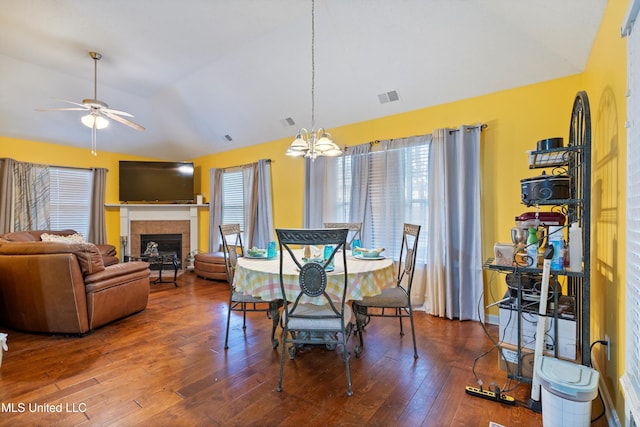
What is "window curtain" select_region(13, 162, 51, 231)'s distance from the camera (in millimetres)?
4938

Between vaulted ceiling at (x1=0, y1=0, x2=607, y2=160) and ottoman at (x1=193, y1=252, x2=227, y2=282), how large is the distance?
7.75 feet

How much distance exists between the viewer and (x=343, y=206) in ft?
14.0

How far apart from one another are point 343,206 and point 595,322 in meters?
2.85

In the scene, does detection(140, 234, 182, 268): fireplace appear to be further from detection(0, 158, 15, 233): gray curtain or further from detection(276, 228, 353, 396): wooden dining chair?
detection(276, 228, 353, 396): wooden dining chair

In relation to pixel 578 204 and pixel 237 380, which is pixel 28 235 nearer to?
pixel 237 380

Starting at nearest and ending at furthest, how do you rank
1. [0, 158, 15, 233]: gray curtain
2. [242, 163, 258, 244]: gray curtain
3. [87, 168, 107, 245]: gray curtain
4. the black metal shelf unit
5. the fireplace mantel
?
1. the black metal shelf unit
2. [0, 158, 15, 233]: gray curtain
3. [242, 163, 258, 244]: gray curtain
4. [87, 168, 107, 245]: gray curtain
5. the fireplace mantel

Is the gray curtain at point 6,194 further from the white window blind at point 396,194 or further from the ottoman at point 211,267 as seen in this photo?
the white window blind at point 396,194

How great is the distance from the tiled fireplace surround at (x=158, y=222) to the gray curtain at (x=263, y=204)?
1910mm

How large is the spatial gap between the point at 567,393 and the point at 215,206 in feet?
19.4

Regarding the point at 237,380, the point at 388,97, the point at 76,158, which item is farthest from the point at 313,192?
the point at 76,158

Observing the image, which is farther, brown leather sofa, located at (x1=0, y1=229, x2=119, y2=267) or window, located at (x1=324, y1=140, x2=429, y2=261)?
brown leather sofa, located at (x1=0, y1=229, x2=119, y2=267)

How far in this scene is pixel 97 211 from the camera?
5793 millimetres

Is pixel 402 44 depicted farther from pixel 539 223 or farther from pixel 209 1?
pixel 539 223

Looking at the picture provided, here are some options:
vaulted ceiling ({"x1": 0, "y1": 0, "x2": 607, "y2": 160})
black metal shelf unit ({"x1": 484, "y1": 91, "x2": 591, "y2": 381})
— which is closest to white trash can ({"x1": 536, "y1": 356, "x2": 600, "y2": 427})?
black metal shelf unit ({"x1": 484, "y1": 91, "x2": 591, "y2": 381})
